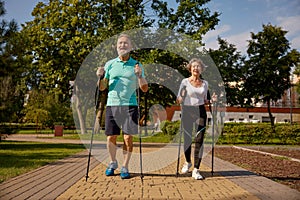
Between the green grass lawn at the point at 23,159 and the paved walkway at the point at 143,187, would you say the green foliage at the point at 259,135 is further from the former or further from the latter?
the paved walkway at the point at 143,187

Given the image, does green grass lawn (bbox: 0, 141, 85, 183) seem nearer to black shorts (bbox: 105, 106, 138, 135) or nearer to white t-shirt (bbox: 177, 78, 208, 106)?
black shorts (bbox: 105, 106, 138, 135)

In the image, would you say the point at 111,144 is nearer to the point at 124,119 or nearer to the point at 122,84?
the point at 124,119

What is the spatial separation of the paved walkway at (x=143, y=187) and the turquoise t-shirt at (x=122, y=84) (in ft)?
3.73

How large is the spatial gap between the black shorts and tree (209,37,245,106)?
40.7 feet

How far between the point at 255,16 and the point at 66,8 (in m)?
13.9

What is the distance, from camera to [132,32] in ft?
42.9

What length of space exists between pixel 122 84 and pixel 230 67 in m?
13.7

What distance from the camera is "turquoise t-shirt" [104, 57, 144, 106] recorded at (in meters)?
5.39

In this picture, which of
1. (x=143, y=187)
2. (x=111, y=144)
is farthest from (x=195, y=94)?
(x=143, y=187)

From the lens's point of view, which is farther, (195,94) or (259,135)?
(259,135)

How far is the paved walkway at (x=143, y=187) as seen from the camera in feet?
13.3

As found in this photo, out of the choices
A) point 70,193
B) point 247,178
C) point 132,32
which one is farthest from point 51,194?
point 132,32

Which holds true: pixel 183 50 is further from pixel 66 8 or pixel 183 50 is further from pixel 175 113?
pixel 175 113

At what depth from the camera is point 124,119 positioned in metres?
5.41
